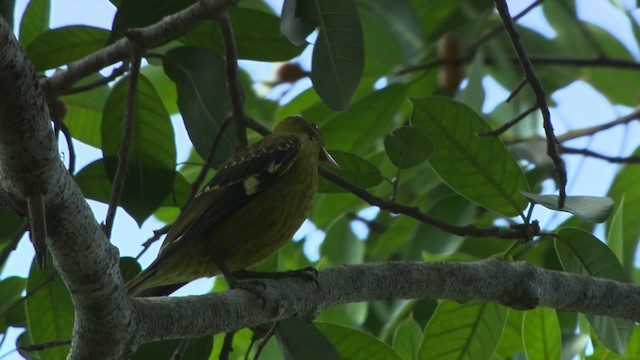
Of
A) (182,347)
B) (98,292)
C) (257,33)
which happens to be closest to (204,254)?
(182,347)

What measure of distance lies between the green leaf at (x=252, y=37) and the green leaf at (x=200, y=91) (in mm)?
131

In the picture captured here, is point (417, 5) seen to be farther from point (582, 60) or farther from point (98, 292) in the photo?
point (98, 292)

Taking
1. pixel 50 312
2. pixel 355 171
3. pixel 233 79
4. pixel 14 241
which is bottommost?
pixel 50 312

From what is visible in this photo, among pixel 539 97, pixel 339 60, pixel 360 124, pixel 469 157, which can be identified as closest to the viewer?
pixel 539 97

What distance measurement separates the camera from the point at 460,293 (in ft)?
11.3

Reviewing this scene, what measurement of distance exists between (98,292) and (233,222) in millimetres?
1388

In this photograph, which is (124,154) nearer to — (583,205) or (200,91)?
(200,91)

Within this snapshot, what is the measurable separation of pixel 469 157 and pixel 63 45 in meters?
1.70

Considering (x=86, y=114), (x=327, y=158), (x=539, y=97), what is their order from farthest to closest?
(x=86, y=114), (x=327, y=158), (x=539, y=97)

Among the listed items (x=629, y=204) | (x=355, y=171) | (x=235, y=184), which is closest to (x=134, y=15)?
(x=235, y=184)

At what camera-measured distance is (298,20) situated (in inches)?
144

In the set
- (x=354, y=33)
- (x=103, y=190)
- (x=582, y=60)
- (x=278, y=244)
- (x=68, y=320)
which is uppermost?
(x=582, y=60)

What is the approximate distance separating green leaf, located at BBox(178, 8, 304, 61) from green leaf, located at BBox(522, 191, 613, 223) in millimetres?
1238

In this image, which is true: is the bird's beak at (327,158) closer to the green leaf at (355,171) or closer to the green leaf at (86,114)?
the green leaf at (355,171)
